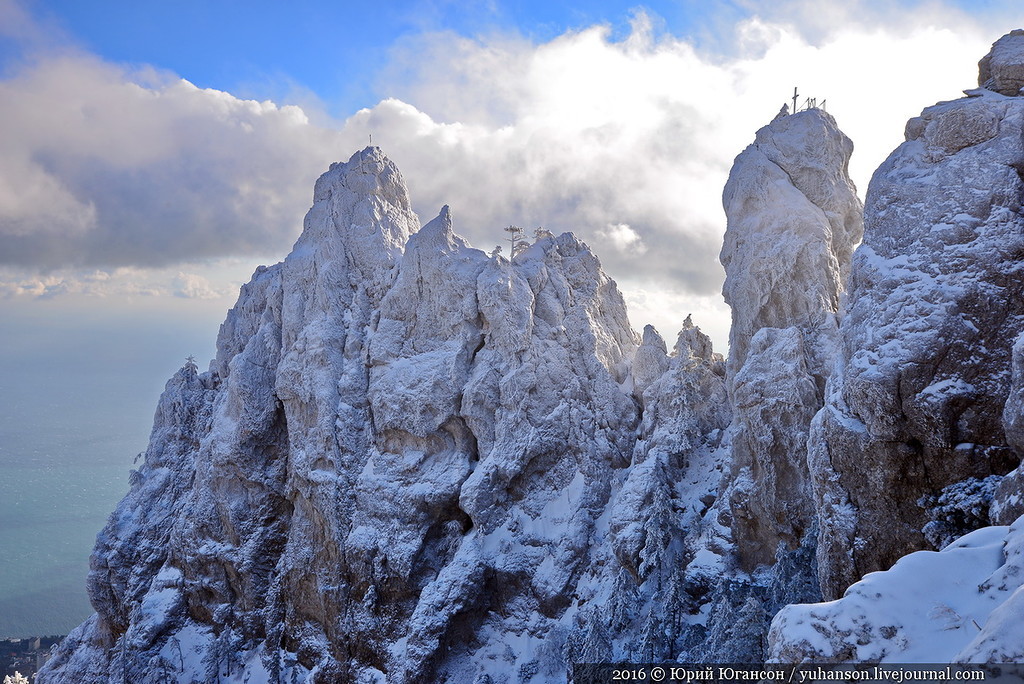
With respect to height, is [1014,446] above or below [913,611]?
above

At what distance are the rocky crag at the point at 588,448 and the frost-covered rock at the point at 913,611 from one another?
64mm

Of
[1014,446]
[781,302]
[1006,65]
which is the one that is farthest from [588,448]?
[1006,65]

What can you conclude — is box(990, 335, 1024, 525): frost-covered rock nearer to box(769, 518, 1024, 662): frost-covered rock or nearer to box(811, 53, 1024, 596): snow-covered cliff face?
box(769, 518, 1024, 662): frost-covered rock

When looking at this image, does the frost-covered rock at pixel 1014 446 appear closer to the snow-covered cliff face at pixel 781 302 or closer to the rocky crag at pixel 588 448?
the rocky crag at pixel 588 448

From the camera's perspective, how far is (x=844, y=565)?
1064 inches

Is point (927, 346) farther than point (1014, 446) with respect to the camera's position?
Yes

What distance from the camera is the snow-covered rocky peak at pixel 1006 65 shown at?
28906 mm

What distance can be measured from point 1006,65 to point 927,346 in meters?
12.2

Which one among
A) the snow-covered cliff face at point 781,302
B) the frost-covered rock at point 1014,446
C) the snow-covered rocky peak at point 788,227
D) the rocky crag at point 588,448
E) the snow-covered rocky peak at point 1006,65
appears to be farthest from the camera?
the snow-covered rocky peak at point 788,227

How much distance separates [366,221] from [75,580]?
476 feet

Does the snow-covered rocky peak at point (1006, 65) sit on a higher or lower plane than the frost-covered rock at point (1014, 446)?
higher

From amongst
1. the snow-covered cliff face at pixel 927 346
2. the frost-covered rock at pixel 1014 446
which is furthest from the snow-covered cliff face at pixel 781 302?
the frost-covered rock at pixel 1014 446

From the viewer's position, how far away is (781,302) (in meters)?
40.4

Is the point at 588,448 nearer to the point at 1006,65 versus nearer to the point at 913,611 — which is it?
the point at 1006,65
